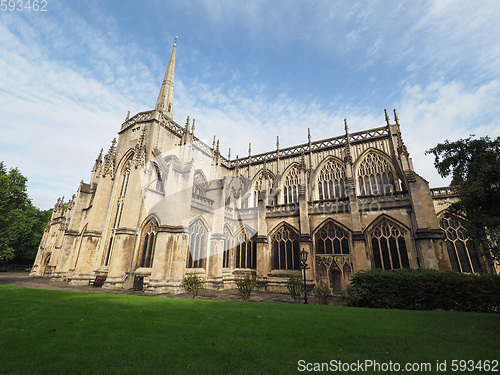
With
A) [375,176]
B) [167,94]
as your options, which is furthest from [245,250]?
[167,94]

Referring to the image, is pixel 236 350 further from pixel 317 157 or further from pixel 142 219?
pixel 317 157

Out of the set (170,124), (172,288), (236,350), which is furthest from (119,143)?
(236,350)

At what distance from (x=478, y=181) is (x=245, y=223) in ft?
56.9

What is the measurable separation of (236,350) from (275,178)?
2391 cm

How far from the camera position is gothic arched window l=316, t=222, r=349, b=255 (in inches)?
712

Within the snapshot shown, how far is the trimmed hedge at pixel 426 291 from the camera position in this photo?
10.1 meters

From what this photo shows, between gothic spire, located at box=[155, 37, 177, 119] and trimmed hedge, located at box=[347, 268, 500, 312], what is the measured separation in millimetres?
24912

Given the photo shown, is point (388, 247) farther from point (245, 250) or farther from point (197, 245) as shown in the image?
point (197, 245)

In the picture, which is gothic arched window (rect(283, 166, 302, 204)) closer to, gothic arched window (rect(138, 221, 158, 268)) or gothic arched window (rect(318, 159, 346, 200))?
gothic arched window (rect(318, 159, 346, 200))

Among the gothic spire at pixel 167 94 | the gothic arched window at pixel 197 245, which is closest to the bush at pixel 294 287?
the gothic arched window at pixel 197 245

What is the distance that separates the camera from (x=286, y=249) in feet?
64.8

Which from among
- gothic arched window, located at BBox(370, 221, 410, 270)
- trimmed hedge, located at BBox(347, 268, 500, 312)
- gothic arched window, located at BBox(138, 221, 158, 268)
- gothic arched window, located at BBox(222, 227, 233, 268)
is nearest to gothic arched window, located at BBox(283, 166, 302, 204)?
gothic arched window, located at BBox(222, 227, 233, 268)

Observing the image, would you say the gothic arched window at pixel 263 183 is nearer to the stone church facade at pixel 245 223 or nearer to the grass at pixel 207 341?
the stone church facade at pixel 245 223

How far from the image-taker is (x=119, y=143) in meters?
21.7
